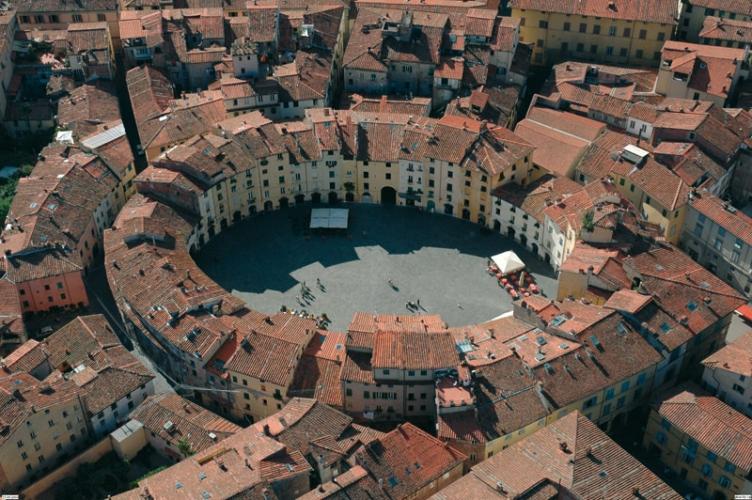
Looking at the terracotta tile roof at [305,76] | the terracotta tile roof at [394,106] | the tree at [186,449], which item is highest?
the terracotta tile roof at [305,76]

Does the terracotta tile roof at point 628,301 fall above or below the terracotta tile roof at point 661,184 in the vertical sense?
below

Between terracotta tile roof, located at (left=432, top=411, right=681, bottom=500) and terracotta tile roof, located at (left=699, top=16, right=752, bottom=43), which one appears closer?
terracotta tile roof, located at (left=432, top=411, right=681, bottom=500)

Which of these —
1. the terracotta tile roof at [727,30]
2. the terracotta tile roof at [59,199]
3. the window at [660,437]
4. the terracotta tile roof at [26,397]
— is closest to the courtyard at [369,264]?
the terracotta tile roof at [59,199]

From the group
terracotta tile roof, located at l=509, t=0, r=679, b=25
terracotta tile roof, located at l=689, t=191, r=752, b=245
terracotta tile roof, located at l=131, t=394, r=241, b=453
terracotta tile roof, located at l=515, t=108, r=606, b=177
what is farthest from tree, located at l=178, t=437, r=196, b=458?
terracotta tile roof, located at l=509, t=0, r=679, b=25

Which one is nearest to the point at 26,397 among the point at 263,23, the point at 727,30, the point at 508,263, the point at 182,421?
the point at 182,421

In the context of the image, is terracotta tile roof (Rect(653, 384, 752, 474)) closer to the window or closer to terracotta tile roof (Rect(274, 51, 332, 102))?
the window

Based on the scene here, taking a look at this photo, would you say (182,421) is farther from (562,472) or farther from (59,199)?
(562,472)

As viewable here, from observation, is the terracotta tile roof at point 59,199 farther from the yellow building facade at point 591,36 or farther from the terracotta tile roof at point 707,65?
the terracotta tile roof at point 707,65

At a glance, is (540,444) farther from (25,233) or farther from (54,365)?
(25,233)
